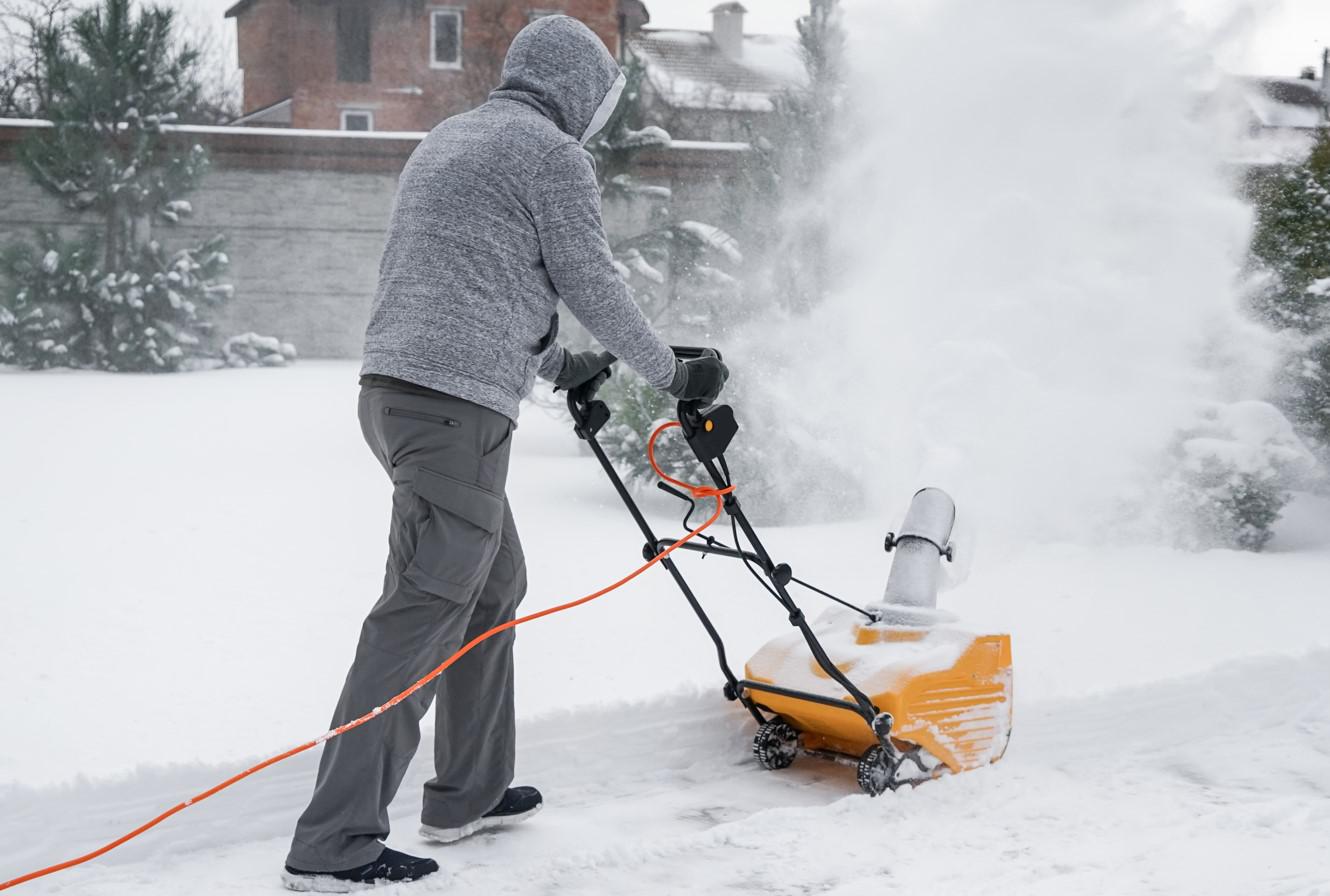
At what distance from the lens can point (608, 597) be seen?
A: 5.12 m

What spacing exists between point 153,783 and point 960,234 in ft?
17.5

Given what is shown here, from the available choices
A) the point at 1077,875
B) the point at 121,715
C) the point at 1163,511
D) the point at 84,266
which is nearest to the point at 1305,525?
the point at 1163,511

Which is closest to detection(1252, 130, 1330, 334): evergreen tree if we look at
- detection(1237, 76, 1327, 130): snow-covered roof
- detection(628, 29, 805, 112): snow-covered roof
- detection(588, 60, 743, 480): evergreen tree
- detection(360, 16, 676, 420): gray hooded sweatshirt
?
detection(588, 60, 743, 480): evergreen tree

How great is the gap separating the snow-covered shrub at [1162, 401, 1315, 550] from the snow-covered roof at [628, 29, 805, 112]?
1586 cm

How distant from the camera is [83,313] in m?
13.7

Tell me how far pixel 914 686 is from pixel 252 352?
41.8ft

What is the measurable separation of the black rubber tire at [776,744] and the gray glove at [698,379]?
106 cm

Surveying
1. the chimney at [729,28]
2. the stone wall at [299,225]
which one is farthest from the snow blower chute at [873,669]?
the chimney at [729,28]

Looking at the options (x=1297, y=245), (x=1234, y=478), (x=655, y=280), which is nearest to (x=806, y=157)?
(x=655, y=280)

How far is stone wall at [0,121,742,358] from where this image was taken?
16141 mm

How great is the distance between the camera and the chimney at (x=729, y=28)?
27453 millimetres

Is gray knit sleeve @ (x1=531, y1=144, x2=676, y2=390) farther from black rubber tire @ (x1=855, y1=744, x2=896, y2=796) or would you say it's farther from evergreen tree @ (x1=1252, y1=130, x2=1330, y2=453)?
evergreen tree @ (x1=1252, y1=130, x2=1330, y2=453)

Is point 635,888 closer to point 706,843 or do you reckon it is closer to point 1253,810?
point 706,843

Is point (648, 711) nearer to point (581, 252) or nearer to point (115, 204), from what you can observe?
point (581, 252)
